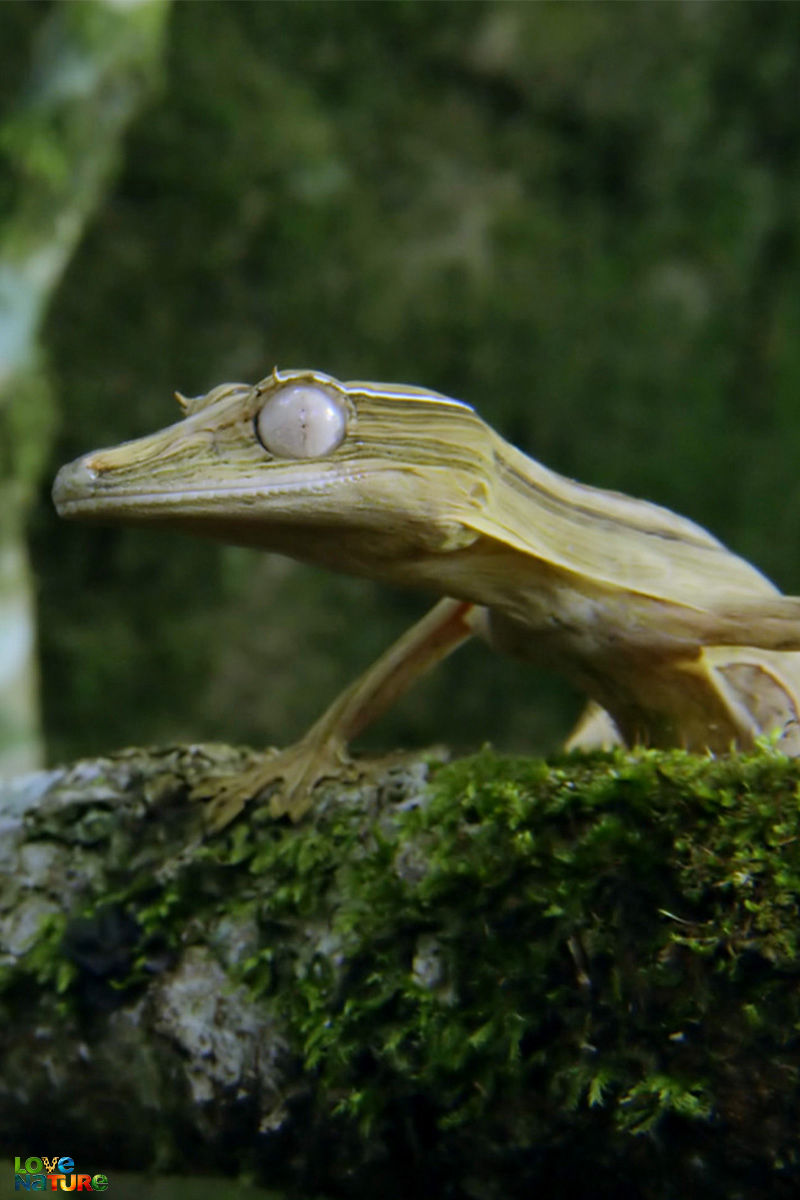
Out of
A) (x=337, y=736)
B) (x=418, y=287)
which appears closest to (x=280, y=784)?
(x=337, y=736)

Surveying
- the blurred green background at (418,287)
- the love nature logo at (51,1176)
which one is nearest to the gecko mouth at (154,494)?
the love nature logo at (51,1176)

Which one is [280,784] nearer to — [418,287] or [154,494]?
[154,494]

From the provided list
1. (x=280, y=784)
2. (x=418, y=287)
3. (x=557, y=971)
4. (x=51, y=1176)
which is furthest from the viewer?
(x=418, y=287)

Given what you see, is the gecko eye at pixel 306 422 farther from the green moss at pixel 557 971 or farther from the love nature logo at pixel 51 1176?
the love nature logo at pixel 51 1176

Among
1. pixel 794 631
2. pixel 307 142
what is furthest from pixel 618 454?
pixel 794 631

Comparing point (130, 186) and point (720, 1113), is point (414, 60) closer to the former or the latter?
point (130, 186)

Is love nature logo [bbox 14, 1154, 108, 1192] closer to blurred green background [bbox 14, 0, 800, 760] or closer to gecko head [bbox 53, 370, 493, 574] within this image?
gecko head [bbox 53, 370, 493, 574]

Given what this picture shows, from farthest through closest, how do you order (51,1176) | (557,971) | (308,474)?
(51,1176) → (308,474) → (557,971)
